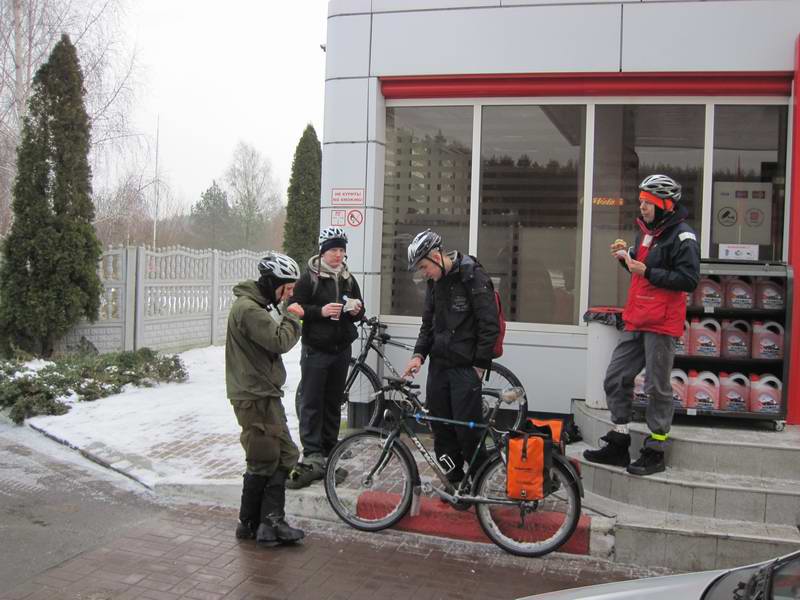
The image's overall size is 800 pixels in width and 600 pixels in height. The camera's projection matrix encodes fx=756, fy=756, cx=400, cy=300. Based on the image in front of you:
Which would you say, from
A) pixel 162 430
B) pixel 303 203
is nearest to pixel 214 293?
pixel 162 430

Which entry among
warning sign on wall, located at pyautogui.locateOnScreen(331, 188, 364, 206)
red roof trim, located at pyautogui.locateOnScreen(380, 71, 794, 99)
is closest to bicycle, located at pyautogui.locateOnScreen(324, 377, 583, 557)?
warning sign on wall, located at pyautogui.locateOnScreen(331, 188, 364, 206)

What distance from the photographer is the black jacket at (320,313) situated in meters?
6.20

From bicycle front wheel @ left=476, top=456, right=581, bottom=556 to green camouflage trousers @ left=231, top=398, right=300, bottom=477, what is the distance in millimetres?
1382

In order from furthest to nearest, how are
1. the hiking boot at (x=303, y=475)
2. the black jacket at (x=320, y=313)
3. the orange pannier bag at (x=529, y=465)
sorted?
the black jacket at (x=320, y=313)
the hiking boot at (x=303, y=475)
the orange pannier bag at (x=529, y=465)

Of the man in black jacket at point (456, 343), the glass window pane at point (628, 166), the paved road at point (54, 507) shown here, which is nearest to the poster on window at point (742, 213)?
the glass window pane at point (628, 166)

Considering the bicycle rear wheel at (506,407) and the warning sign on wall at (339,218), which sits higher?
the warning sign on wall at (339,218)

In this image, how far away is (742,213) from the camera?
722 cm

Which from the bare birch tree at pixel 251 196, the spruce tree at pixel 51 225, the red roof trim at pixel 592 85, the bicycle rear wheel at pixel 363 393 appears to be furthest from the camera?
the bare birch tree at pixel 251 196

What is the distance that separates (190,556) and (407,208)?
4.31 meters

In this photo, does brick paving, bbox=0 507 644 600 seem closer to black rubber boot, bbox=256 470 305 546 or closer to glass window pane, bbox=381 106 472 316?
black rubber boot, bbox=256 470 305 546

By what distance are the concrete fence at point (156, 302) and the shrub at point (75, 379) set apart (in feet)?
4.76

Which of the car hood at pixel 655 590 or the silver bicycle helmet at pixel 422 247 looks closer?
the car hood at pixel 655 590

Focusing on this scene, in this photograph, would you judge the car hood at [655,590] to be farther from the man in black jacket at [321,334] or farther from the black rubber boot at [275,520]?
the man in black jacket at [321,334]

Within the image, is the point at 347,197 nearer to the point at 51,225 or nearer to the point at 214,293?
the point at 51,225
